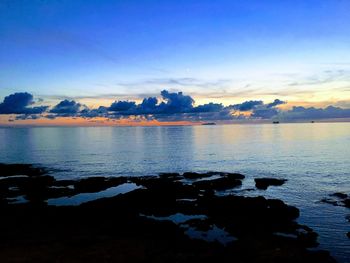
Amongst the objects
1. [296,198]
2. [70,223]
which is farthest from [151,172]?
[70,223]

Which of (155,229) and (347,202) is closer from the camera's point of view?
(155,229)

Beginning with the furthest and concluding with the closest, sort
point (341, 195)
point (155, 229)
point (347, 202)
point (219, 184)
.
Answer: point (219, 184) < point (341, 195) < point (347, 202) < point (155, 229)

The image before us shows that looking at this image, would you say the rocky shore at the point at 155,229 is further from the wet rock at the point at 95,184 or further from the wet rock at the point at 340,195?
the wet rock at the point at 340,195

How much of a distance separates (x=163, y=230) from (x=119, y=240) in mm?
4966

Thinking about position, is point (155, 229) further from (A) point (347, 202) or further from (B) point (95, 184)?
(B) point (95, 184)

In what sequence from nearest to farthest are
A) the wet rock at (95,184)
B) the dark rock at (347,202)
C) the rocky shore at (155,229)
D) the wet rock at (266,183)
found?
the rocky shore at (155,229) < the dark rock at (347,202) < the wet rock at (95,184) < the wet rock at (266,183)

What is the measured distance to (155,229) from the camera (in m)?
33.8

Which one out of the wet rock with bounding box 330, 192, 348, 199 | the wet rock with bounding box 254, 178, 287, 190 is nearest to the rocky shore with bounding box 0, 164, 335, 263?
the wet rock with bounding box 254, 178, 287, 190

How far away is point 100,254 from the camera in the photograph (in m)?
27.2

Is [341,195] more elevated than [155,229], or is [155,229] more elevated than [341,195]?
[155,229]

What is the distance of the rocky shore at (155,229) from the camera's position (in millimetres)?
27188

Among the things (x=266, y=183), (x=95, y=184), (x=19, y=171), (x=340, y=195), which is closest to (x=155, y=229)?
(x=95, y=184)

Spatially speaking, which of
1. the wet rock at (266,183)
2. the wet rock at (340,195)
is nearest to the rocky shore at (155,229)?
the wet rock at (266,183)

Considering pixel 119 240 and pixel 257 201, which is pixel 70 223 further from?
pixel 257 201
